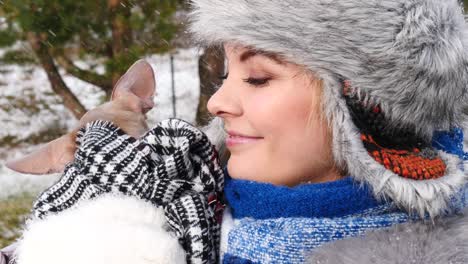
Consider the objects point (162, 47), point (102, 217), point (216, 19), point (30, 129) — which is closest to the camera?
point (102, 217)

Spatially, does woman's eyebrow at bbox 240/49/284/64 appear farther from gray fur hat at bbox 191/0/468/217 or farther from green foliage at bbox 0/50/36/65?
green foliage at bbox 0/50/36/65

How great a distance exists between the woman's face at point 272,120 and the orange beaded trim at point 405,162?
99 millimetres

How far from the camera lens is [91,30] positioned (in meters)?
3.45

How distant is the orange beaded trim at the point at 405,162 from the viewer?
52.3 inches

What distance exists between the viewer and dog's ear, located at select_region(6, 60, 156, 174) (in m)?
1.42

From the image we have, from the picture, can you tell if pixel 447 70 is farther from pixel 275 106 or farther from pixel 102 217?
pixel 102 217

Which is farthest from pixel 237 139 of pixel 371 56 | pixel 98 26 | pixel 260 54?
pixel 98 26

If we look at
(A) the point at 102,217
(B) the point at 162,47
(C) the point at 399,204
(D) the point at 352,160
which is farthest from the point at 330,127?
(B) the point at 162,47

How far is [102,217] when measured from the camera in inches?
48.6

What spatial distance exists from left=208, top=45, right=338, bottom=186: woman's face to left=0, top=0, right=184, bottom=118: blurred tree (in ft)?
6.51

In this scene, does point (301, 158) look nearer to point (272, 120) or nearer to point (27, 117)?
point (272, 120)

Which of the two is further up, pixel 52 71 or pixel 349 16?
pixel 349 16

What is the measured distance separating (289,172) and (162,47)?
2396 mm

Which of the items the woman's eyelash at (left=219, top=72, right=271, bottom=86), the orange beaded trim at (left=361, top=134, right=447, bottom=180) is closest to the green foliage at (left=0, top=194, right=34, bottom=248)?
the woman's eyelash at (left=219, top=72, right=271, bottom=86)
